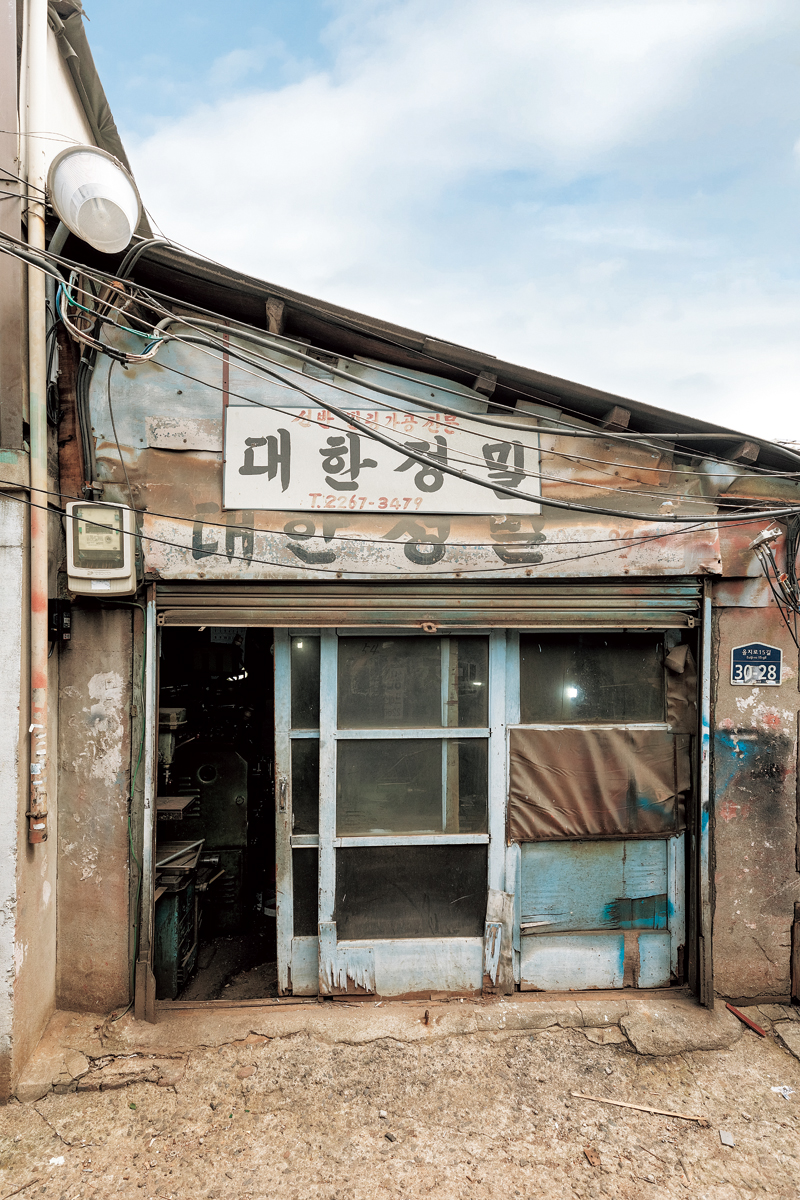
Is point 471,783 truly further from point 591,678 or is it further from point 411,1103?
point 411,1103

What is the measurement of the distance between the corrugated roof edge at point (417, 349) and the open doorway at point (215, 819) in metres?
3.03

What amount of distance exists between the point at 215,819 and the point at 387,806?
86.4 inches

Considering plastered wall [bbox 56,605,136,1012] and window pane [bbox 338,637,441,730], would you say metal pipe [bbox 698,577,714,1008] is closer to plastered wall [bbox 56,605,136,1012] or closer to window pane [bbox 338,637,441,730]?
window pane [bbox 338,637,441,730]

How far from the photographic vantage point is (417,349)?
398cm

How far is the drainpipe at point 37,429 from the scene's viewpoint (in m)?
3.44

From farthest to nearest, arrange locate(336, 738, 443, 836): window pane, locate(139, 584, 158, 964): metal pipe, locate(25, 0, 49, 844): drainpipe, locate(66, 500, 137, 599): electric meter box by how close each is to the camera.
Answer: locate(336, 738, 443, 836): window pane → locate(139, 584, 158, 964): metal pipe → locate(66, 500, 137, 599): electric meter box → locate(25, 0, 49, 844): drainpipe

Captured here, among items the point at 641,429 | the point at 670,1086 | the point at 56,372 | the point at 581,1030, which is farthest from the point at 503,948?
the point at 56,372

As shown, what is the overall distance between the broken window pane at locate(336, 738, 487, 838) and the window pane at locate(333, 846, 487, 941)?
0.18 meters

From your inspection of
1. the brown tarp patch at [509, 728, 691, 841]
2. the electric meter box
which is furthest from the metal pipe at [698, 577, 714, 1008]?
the electric meter box

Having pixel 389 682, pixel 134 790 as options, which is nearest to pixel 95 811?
pixel 134 790

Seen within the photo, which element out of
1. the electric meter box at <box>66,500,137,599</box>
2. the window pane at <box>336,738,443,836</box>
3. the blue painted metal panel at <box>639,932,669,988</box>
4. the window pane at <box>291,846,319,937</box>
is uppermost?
the electric meter box at <box>66,500,137,599</box>

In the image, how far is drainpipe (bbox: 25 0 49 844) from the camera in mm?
3438

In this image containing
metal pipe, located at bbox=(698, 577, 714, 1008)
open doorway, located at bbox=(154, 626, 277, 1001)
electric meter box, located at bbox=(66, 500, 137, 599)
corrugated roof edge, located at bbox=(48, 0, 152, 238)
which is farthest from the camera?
open doorway, located at bbox=(154, 626, 277, 1001)

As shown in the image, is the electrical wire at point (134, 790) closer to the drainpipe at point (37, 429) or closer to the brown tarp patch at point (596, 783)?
the drainpipe at point (37, 429)
